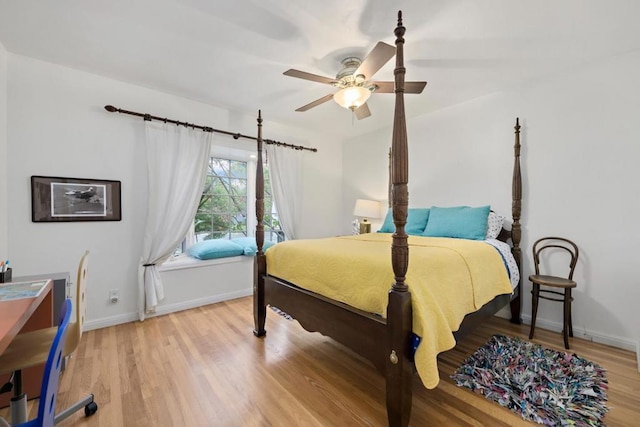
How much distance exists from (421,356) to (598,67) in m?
2.99

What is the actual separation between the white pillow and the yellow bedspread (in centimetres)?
51

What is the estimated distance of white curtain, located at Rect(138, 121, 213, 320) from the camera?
2.82 metres

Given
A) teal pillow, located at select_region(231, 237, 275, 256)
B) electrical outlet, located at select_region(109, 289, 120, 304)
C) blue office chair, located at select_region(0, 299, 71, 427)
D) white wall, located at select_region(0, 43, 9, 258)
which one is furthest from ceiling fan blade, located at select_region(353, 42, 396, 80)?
electrical outlet, located at select_region(109, 289, 120, 304)

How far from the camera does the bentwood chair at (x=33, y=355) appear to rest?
1235 millimetres

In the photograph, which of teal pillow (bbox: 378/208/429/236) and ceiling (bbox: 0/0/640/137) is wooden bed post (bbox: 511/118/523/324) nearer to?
ceiling (bbox: 0/0/640/137)

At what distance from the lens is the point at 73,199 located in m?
2.50

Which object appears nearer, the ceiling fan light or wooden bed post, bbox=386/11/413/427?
wooden bed post, bbox=386/11/413/427

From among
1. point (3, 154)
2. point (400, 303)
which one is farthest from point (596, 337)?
point (3, 154)

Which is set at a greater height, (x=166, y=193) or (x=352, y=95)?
(x=352, y=95)

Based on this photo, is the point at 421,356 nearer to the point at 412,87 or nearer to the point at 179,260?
the point at 412,87

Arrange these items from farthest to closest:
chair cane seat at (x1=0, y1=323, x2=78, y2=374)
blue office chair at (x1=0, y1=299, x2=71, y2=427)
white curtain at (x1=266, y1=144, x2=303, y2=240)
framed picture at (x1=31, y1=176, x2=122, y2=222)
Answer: white curtain at (x1=266, y1=144, x2=303, y2=240) → framed picture at (x1=31, y1=176, x2=122, y2=222) → chair cane seat at (x1=0, y1=323, x2=78, y2=374) → blue office chair at (x1=0, y1=299, x2=71, y2=427)

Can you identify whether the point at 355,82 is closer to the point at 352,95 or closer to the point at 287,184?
the point at 352,95

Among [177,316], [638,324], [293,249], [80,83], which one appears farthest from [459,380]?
[80,83]

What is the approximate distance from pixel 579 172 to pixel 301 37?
2722 millimetres
